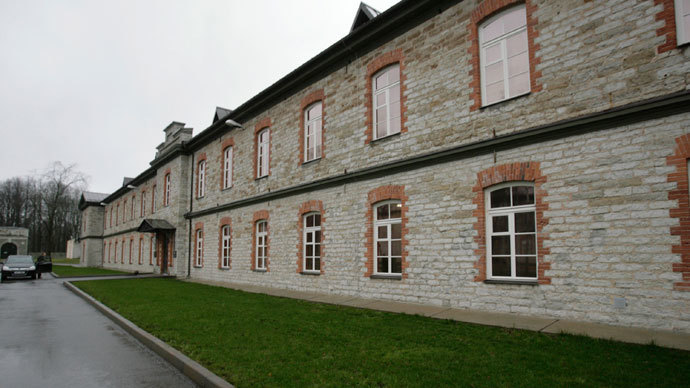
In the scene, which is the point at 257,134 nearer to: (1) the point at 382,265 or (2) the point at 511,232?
(1) the point at 382,265

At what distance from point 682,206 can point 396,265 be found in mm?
6104

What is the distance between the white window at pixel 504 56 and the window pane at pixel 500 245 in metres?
2.88

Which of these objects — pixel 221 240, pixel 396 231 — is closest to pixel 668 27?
pixel 396 231

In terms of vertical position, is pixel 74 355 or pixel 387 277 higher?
pixel 387 277

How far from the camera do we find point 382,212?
11.3 m

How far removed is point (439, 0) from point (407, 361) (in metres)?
8.28

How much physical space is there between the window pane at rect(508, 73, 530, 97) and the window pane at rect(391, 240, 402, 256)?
14.5 ft

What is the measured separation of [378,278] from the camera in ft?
36.0

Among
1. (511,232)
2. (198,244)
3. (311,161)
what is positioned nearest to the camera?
(511,232)

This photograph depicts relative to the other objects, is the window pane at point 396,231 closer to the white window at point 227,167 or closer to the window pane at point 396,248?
the window pane at point 396,248

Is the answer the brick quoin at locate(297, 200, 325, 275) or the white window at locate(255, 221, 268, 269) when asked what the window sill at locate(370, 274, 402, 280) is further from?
the white window at locate(255, 221, 268, 269)

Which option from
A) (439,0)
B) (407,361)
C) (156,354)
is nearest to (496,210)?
(407,361)

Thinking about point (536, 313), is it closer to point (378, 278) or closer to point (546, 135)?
point (546, 135)

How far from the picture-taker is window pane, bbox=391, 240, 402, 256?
10727 mm
